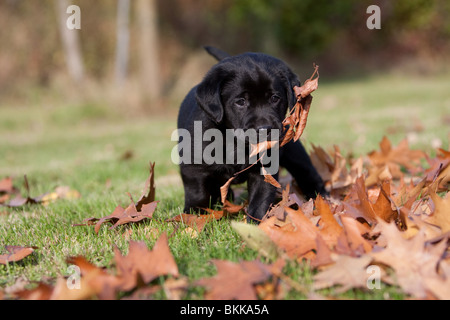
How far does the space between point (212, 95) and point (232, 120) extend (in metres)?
0.17

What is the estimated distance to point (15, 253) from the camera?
1836mm

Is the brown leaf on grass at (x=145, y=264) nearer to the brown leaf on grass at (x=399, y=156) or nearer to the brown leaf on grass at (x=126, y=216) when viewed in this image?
the brown leaf on grass at (x=126, y=216)

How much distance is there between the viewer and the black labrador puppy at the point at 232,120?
2404 mm

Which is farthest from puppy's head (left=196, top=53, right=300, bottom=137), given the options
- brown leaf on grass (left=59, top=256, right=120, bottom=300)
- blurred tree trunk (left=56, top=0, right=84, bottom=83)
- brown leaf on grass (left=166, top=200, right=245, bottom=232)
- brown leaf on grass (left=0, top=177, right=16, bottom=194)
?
blurred tree trunk (left=56, top=0, right=84, bottom=83)

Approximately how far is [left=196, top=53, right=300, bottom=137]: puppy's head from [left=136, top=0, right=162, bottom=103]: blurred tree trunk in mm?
9752

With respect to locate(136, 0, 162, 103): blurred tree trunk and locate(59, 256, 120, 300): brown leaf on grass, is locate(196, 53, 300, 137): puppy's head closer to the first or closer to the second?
locate(59, 256, 120, 300): brown leaf on grass

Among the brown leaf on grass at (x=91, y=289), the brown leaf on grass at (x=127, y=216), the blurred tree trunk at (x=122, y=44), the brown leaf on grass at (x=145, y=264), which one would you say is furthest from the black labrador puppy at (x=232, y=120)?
the blurred tree trunk at (x=122, y=44)

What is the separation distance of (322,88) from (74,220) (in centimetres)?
1524

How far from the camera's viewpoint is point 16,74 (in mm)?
13445

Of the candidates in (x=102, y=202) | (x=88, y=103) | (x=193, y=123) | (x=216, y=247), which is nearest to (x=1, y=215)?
(x=102, y=202)

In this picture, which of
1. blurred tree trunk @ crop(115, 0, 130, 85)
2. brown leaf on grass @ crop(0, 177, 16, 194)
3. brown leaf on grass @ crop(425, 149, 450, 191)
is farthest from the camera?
blurred tree trunk @ crop(115, 0, 130, 85)

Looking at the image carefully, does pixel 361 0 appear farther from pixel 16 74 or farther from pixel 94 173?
pixel 94 173

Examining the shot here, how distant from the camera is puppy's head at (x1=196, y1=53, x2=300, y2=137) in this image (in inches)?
96.4

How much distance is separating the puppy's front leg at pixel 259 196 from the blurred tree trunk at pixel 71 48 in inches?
A: 449
